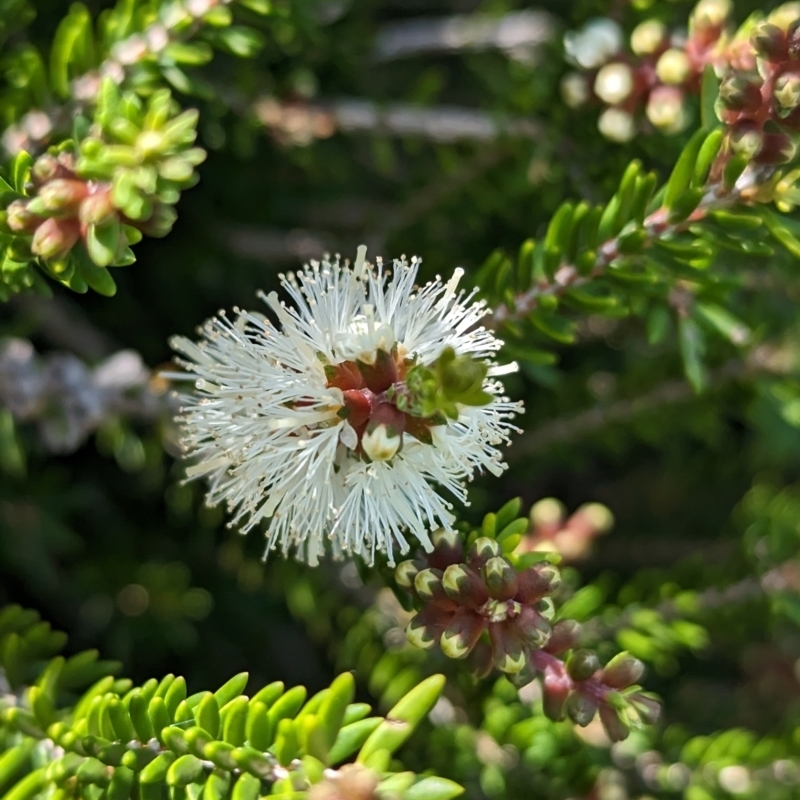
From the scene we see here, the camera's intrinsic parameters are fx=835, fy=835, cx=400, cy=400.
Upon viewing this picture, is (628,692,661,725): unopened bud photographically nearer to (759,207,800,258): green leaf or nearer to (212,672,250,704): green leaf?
(212,672,250,704): green leaf

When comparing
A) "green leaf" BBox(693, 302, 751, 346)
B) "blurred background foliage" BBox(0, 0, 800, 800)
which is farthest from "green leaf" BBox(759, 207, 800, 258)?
"blurred background foliage" BBox(0, 0, 800, 800)

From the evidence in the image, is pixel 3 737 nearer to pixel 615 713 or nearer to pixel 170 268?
pixel 615 713

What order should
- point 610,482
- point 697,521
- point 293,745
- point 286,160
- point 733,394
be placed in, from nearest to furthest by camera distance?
1. point 293,745
2. point 733,394
3. point 286,160
4. point 697,521
5. point 610,482

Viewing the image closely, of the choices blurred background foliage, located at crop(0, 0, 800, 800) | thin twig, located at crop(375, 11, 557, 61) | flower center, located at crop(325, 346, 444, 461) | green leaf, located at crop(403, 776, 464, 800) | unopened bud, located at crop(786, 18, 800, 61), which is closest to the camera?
green leaf, located at crop(403, 776, 464, 800)

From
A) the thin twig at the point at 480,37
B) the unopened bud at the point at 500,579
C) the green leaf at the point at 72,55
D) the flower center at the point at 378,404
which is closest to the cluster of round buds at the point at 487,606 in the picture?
the unopened bud at the point at 500,579

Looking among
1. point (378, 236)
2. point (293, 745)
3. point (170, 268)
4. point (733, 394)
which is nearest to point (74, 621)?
point (170, 268)

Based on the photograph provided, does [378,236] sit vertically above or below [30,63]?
above

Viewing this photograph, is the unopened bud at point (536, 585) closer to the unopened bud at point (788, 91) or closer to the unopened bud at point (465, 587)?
the unopened bud at point (465, 587)
